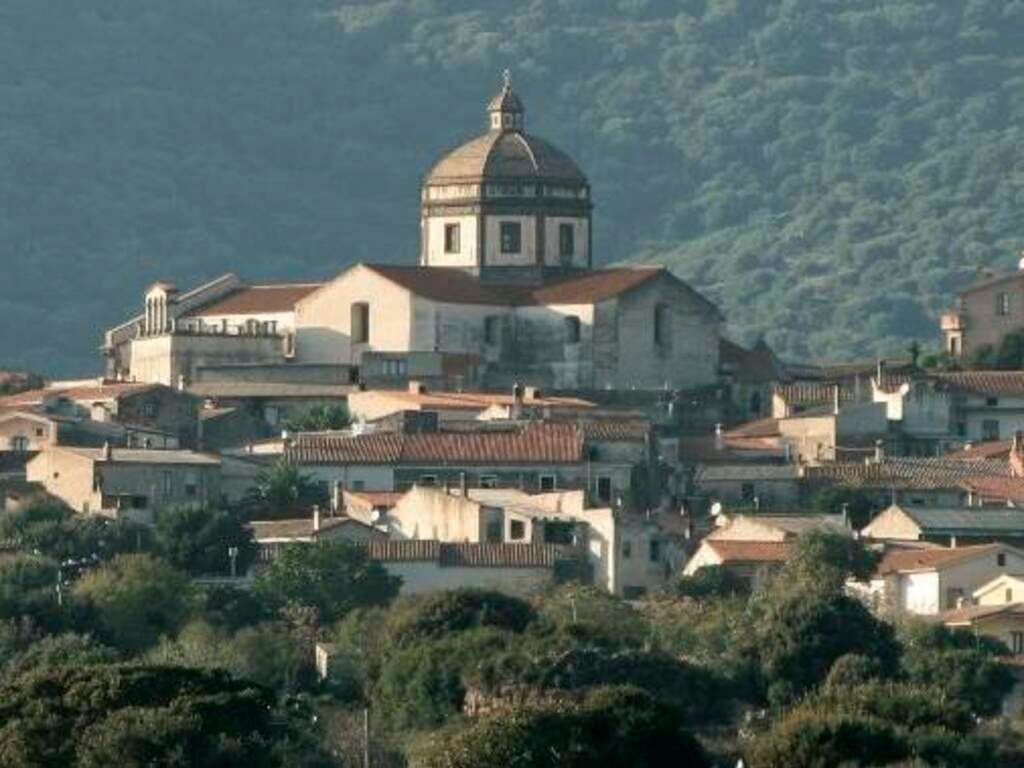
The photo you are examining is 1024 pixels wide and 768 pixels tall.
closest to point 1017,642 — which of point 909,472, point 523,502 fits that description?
point 523,502

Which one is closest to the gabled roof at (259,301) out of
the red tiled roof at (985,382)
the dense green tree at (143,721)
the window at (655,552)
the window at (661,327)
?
the window at (661,327)

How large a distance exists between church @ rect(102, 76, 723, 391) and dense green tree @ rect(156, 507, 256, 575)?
18016 mm

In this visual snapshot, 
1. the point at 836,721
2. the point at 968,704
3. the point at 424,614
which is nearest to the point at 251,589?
the point at 424,614

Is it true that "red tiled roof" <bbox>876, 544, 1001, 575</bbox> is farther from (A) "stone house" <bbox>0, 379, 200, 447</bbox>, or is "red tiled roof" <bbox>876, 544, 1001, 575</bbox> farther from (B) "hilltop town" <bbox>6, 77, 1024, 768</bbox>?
(A) "stone house" <bbox>0, 379, 200, 447</bbox>

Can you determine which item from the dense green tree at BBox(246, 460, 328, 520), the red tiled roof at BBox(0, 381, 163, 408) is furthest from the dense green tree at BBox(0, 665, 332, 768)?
the red tiled roof at BBox(0, 381, 163, 408)

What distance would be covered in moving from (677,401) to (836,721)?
48899 millimetres

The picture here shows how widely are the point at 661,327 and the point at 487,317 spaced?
3370mm

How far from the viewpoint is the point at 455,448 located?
12581 cm

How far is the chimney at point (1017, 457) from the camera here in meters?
129

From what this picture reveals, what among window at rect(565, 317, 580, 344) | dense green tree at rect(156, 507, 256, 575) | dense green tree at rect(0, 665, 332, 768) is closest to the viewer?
dense green tree at rect(0, 665, 332, 768)

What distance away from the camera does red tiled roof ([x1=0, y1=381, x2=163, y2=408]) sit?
13375cm

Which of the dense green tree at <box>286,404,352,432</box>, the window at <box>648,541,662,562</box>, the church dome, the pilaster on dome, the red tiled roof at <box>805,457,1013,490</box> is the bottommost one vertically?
the window at <box>648,541,662,562</box>

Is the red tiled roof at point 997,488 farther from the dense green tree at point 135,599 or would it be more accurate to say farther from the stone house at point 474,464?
the dense green tree at point 135,599

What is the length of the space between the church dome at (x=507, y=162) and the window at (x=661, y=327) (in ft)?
15.3
